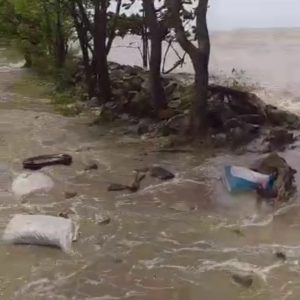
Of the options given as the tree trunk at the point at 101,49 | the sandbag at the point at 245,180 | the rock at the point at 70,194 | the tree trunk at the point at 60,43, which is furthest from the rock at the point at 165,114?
the tree trunk at the point at 60,43

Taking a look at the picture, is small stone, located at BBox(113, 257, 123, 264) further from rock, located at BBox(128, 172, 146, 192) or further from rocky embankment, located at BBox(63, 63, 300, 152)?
rocky embankment, located at BBox(63, 63, 300, 152)

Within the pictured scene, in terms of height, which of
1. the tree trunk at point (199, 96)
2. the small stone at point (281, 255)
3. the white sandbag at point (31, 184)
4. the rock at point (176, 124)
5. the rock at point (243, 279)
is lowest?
the small stone at point (281, 255)

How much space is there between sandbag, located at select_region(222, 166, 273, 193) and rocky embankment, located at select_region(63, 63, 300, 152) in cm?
225

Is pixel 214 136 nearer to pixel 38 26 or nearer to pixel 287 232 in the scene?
pixel 287 232

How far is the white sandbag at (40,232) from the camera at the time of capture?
596 cm

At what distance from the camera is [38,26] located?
23484 mm

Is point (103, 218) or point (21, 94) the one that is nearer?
point (103, 218)

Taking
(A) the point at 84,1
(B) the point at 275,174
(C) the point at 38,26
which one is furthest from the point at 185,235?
(C) the point at 38,26

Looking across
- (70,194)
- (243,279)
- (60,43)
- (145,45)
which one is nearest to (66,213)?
(70,194)

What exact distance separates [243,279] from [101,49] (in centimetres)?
994

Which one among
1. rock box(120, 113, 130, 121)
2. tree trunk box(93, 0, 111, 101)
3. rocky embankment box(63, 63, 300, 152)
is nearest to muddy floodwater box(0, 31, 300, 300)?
rocky embankment box(63, 63, 300, 152)

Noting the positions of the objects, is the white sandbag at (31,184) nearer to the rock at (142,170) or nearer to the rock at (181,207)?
the rock at (142,170)

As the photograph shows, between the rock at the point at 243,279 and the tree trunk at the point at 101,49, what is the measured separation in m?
9.58

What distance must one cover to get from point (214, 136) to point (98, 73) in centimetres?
520
